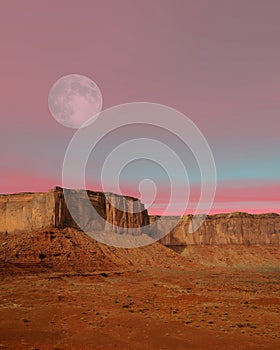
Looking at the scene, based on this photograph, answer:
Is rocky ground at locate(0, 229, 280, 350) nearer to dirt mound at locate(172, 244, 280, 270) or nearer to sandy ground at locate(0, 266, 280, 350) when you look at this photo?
sandy ground at locate(0, 266, 280, 350)

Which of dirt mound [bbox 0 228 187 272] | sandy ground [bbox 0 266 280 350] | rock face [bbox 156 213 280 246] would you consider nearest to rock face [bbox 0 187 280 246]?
dirt mound [bbox 0 228 187 272]

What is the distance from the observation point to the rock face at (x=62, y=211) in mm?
70375

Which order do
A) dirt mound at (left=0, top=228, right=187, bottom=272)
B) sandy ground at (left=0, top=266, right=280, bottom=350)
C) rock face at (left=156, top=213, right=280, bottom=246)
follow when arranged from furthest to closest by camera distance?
rock face at (left=156, top=213, right=280, bottom=246) < dirt mound at (left=0, top=228, right=187, bottom=272) < sandy ground at (left=0, top=266, right=280, bottom=350)

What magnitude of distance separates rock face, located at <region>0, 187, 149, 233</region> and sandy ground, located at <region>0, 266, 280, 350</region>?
36647 millimetres

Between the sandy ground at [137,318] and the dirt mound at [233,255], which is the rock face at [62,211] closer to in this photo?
the dirt mound at [233,255]

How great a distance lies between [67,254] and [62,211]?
14.8 metres

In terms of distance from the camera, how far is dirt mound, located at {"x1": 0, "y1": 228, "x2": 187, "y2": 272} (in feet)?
175

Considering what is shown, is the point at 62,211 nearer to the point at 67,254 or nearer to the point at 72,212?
the point at 72,212

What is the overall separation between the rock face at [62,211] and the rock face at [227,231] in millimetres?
46803

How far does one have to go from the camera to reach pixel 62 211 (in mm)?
70125

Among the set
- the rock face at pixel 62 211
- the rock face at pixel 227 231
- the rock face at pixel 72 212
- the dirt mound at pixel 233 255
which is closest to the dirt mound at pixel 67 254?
the rock face at pixel 62 211

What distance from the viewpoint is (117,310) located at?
2302 centimetres

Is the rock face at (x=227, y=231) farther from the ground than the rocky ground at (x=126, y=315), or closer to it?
farther from the ground

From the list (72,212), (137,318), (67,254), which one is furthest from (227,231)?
(137,318)
